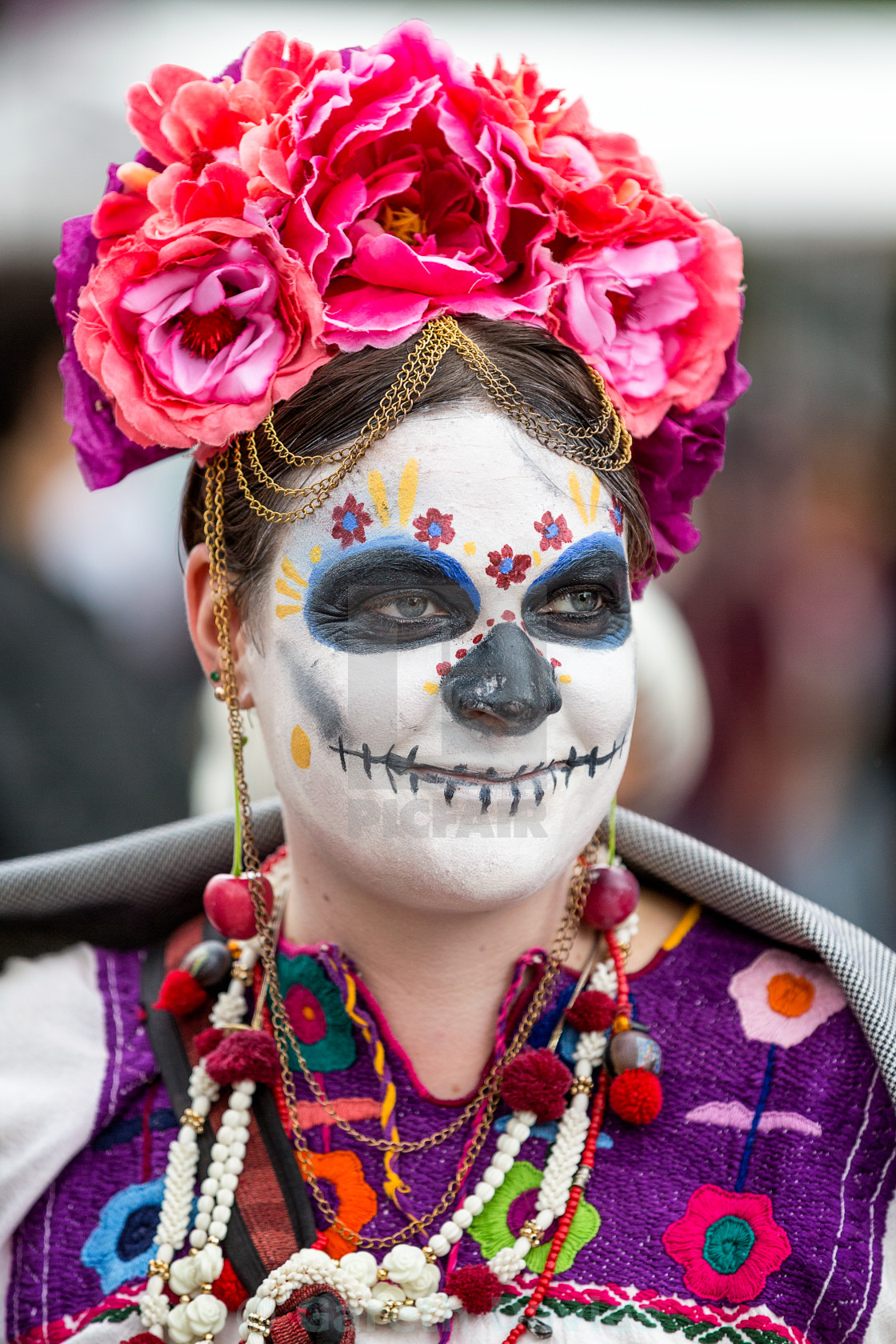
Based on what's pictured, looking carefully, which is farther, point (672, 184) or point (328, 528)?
point (672, 184)

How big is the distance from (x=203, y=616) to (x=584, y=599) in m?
0.62

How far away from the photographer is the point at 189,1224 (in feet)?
6.17

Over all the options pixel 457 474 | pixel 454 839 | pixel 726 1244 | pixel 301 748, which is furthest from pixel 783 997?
pixel 457 474

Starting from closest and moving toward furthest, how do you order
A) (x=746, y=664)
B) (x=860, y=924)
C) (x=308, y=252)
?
(x=308, y=252)
(x=860, y=924)
(x=746, y=664)

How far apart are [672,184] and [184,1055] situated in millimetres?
4578

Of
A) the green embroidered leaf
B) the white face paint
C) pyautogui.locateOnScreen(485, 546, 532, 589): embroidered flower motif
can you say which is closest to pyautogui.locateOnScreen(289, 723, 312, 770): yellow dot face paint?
the white face paint

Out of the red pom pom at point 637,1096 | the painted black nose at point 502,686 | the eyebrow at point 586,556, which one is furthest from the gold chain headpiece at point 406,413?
the red pom pom at point 637,1096

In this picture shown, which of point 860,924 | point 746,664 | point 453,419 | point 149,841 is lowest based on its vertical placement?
point 860,924

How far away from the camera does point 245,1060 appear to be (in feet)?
6.36

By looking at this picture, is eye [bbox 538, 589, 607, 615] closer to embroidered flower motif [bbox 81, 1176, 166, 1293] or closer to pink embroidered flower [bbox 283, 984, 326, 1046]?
pink embroidered flower [bbox 283, 984, 326, 1046]

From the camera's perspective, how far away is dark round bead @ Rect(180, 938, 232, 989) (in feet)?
6.91

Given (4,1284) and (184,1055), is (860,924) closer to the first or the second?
(184,1055)

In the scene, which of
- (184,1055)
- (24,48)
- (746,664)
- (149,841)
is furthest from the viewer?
(24,48)

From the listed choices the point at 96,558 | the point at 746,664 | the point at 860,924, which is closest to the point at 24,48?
the point at 96,558
